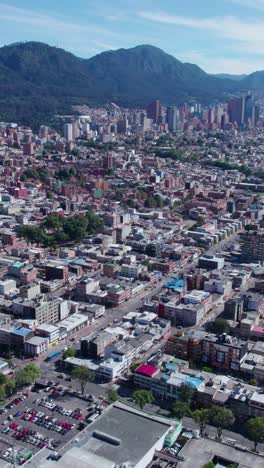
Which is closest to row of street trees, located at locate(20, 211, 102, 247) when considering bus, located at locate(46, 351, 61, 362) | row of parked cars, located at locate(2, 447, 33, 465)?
bus, located at locate(46, 351, 61, 362)

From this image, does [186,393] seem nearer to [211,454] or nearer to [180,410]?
[180,410]

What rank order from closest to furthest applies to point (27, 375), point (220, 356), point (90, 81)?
point (27, 375) → point (220, 356) → point (90, 81)

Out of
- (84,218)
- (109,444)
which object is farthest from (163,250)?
(109,444)

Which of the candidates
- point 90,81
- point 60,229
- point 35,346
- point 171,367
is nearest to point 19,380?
point 35,346

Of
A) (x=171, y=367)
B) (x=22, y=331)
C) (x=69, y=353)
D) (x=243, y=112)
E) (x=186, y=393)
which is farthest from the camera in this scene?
(x=243, y=112)

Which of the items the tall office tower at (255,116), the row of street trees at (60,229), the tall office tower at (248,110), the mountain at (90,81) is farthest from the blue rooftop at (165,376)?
the tall office tower at (255,116)

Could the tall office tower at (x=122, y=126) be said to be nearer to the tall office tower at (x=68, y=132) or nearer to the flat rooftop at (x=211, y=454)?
the tall office tower at (x=68, y=132)

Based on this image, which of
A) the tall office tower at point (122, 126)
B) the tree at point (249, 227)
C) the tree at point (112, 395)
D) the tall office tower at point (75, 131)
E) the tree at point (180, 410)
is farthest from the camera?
the tall office tower at point (122, 126)
